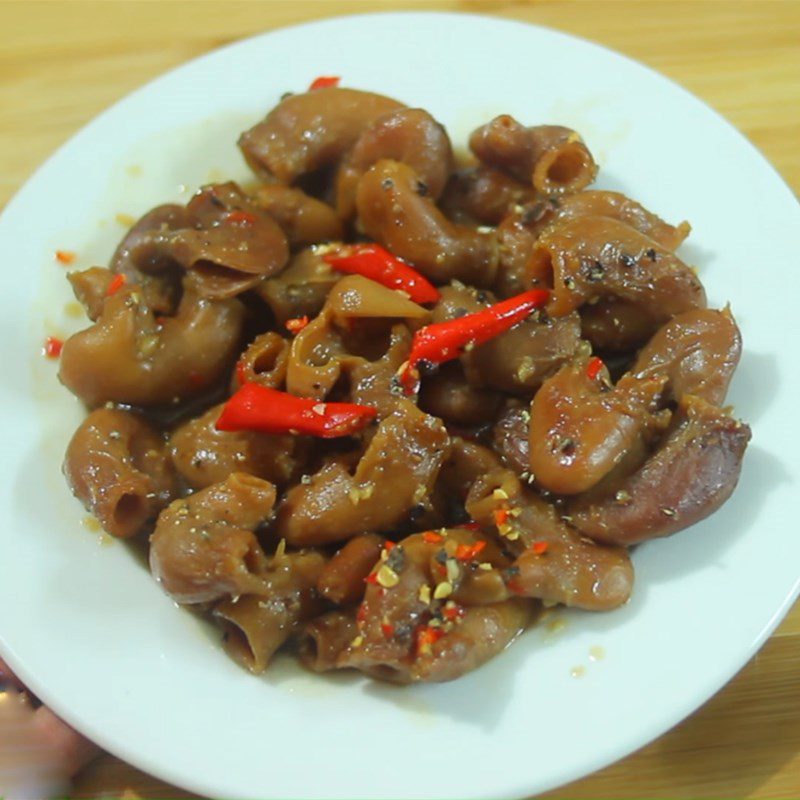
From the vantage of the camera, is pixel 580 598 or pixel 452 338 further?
pixel 452 338

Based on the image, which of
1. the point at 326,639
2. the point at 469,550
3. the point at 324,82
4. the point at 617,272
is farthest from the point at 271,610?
the point at 324,82

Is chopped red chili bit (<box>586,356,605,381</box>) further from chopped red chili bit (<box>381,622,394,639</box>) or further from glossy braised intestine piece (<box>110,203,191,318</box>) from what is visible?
glossy braised intestine piece (<box>110,203,191,318</box>)

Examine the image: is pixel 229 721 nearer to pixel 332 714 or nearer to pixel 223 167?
pixel 332 714

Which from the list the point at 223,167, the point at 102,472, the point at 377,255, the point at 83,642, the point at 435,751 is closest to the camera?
→ the point at 435,751

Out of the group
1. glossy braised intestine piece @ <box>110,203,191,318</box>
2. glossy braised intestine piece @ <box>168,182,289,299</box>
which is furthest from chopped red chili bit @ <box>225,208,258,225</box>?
glossy braised intestine piece @ <box>110,203,191,318</box>

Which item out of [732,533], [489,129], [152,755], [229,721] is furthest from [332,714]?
[489,129]

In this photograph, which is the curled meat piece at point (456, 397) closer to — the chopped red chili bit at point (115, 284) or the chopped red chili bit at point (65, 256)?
the chopped red chili bit at point (115, 284)
